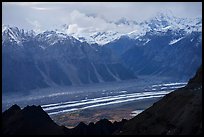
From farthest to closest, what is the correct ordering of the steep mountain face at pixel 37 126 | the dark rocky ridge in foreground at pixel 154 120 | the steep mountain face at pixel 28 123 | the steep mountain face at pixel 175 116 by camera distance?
the steep mountain face at pixel 37 126 < the steep mountain face at pixel 28 123 < the dark rocky ridge in foreground at pixel 154 120 < the steep mountain face at pixel 175 116

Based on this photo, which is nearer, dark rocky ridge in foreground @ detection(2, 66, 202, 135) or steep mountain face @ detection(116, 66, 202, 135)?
steep mountain face @ detection(116, 66, 202, 135)

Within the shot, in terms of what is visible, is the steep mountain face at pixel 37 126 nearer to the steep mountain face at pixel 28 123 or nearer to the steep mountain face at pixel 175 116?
the steep mountain face at pixel 28 123

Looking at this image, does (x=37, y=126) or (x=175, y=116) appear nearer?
(x=175, y=116)

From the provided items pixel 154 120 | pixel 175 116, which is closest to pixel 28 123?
pixel 154 120

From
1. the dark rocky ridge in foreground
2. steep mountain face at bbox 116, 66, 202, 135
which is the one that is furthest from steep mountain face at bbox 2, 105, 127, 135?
steep mountain face at bbox 116, 66, 202, 135

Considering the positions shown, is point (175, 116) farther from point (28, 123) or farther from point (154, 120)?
point (28, 123)

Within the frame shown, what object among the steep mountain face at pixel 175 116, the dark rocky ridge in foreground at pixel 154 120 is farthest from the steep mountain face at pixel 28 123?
the steep mountain face at pixel 175 116

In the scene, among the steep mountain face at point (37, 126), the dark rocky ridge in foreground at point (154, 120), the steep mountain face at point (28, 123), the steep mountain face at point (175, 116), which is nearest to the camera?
the steep mountain face at point (175, 116)

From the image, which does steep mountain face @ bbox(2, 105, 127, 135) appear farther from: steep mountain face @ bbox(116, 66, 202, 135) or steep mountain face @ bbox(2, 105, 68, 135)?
steep mountain face @ bbox(116, 66, 202, 135)
